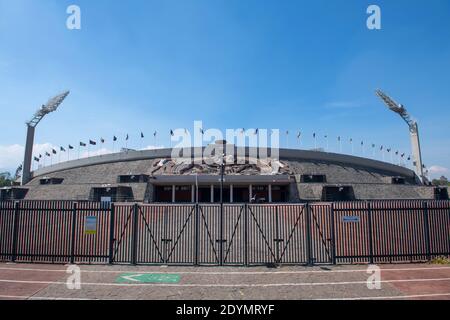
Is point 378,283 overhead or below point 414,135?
below

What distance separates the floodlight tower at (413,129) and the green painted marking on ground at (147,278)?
81659 millimetres

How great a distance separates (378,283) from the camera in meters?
10.0

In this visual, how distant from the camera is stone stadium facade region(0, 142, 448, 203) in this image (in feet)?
159

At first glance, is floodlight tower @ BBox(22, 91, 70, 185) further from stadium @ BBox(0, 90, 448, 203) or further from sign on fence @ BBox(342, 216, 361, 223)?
sign on fence @ BBox(342, 216, 361, 223)

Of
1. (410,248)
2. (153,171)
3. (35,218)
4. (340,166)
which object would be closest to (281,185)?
(340,166)

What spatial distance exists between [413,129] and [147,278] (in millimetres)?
86610

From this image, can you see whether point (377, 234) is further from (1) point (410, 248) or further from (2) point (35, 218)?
(2) point (35, 218)

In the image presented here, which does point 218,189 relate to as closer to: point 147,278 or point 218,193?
point 218,193

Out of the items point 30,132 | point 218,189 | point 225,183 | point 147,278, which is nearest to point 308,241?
point 147,278

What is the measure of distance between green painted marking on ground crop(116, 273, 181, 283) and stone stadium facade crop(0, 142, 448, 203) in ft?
116

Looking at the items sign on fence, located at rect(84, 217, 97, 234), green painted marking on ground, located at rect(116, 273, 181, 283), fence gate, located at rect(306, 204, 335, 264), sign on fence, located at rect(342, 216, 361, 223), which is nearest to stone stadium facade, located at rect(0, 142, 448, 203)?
sign on fence, located at rect(84, 217, 97, 234)

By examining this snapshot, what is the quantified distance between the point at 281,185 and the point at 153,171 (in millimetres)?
24954
